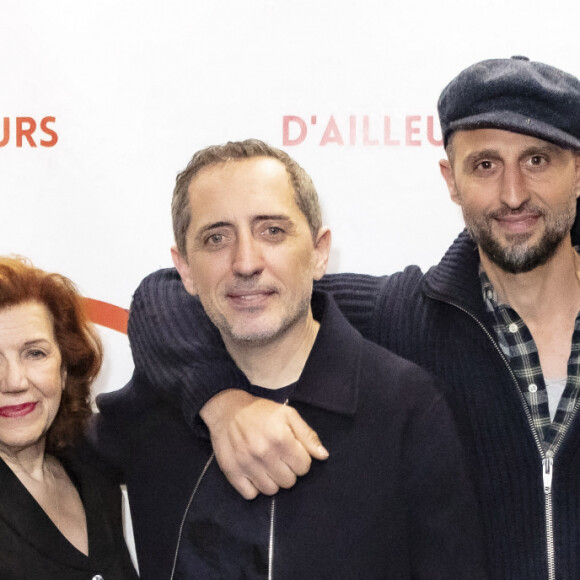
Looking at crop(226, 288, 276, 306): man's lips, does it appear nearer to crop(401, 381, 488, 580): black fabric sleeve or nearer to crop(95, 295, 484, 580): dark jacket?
crop(95, 295, 484, 580): dark jacket

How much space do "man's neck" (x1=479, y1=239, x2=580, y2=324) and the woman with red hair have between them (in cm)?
83

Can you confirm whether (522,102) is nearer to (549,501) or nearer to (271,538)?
(549,501)

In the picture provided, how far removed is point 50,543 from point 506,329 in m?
0.93

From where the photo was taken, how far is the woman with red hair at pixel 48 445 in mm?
1645

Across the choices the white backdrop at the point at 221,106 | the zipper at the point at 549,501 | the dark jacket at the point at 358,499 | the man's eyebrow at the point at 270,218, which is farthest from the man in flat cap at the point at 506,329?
the white backdrop at the point at 221,106

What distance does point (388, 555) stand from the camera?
1.51 m

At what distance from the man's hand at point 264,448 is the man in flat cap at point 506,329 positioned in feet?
0.06

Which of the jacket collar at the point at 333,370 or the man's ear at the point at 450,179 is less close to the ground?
the man's ear at the point at 450,179

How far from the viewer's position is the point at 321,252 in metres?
1.67

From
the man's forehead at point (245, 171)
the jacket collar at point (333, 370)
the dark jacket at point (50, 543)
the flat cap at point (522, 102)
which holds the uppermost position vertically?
the flat cap at point (522, 102)

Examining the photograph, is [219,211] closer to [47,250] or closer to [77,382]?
[77,382]

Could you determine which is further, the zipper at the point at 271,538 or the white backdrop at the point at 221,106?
the white backdrop at the point at 221,106

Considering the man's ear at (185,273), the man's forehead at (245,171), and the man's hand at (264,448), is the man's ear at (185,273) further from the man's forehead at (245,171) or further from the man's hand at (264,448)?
the man's hand at (264,448)

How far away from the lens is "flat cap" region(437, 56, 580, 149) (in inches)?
64.3
